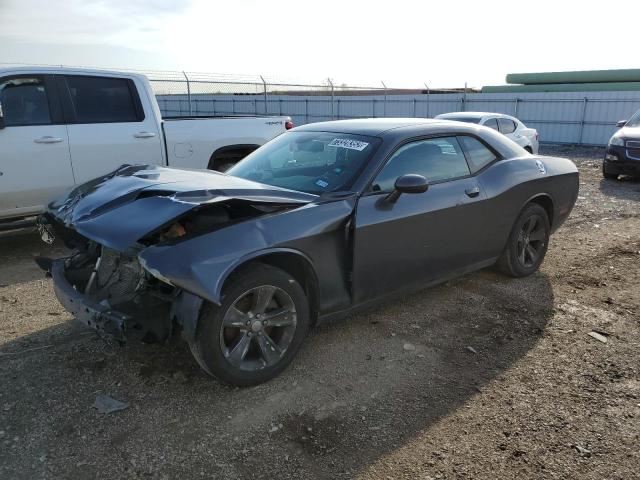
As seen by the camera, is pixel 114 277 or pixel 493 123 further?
pixel 493 123

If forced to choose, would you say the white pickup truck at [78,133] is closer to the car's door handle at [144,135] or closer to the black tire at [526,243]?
the car's door handle at [144,135]

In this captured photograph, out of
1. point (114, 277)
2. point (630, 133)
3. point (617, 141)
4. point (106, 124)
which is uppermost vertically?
point (106, 124)

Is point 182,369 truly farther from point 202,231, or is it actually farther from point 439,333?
point 439,333

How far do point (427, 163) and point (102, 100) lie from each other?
4.35m

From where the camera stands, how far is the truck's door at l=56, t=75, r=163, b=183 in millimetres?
6234

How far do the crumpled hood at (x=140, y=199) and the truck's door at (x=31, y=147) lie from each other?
221cm

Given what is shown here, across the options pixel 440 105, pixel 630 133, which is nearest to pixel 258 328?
pixel 630 133

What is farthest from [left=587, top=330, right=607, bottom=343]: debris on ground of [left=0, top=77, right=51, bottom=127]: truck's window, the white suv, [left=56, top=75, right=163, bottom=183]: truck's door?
the white suv

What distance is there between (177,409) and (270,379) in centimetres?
61

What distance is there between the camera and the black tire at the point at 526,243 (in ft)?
16.8

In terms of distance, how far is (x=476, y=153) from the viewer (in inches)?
186

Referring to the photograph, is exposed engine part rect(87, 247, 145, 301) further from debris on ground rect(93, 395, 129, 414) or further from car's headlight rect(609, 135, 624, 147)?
car's headlight rect(609, 135, 624, 147)

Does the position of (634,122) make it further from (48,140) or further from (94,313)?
(94,313)

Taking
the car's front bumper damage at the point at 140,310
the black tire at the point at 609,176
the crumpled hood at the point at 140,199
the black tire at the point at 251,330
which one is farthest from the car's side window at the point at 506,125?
the car's front bumper damage at the point at 140,310
